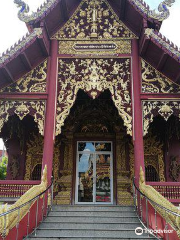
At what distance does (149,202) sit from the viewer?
20.5ft

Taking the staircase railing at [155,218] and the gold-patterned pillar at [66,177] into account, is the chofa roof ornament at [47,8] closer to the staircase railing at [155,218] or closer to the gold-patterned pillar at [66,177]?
the gold-patterned pillar at [66,177]

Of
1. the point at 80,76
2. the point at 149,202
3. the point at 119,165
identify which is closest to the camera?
the point at 149,202

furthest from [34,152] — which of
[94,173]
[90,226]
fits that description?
[90,226]

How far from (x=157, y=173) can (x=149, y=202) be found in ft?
12.4

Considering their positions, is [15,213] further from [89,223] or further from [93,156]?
[93,156]

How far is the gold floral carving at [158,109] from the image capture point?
782 centimetres

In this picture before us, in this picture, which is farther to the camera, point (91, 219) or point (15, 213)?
point (91, 219)

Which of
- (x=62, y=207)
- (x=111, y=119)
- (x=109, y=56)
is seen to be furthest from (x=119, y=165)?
(x=109, y=56)

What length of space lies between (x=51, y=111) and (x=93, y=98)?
1.28 meters

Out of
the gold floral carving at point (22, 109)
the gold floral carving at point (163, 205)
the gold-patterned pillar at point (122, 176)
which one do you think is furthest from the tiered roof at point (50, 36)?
the gold floral carving at point (163, 205)

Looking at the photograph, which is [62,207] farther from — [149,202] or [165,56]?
[165,56]

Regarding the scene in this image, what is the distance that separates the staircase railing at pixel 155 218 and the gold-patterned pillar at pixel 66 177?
10.1ft

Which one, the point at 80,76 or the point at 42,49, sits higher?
the point at 42,49

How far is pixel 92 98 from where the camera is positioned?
8273 mm
